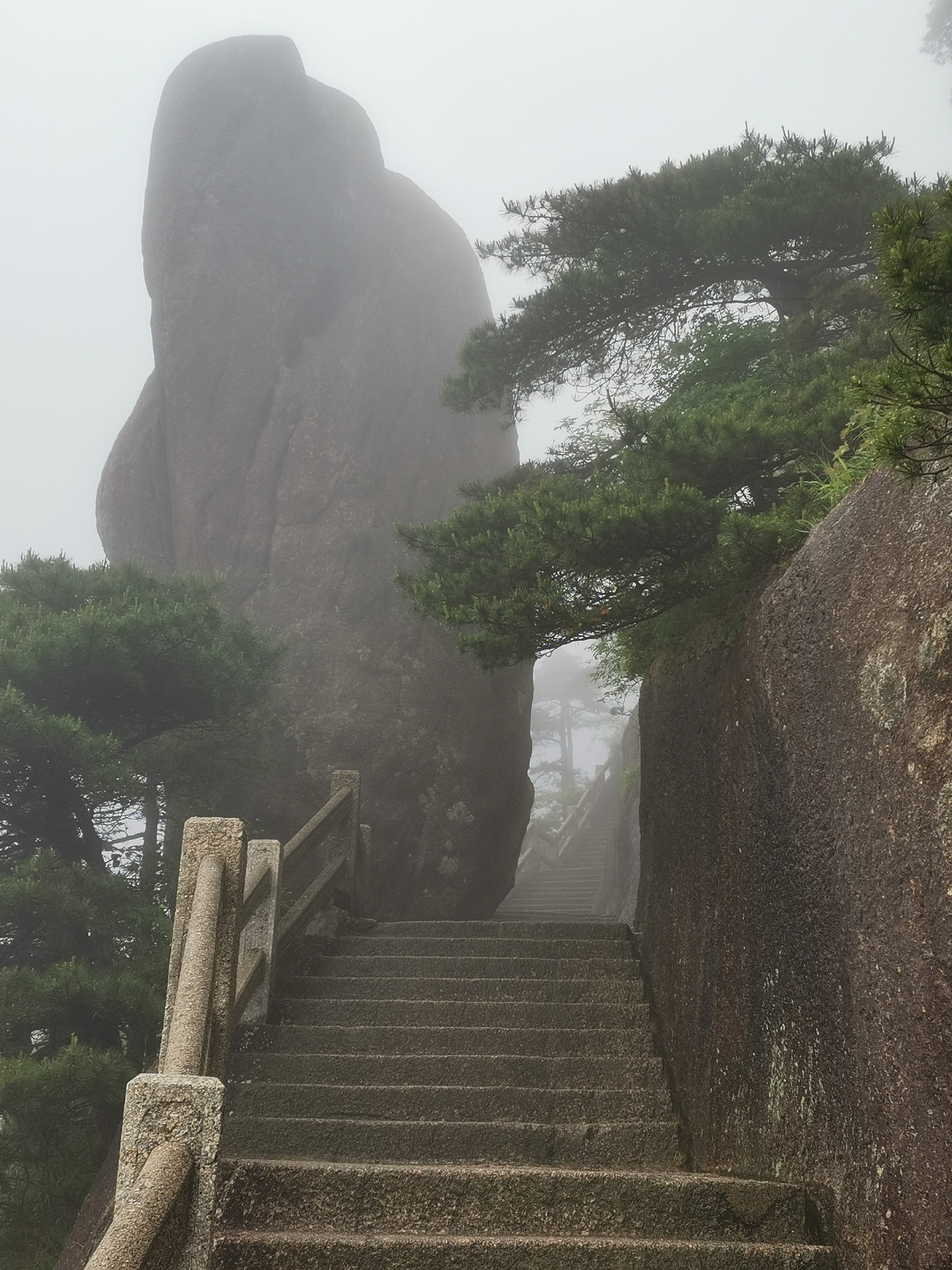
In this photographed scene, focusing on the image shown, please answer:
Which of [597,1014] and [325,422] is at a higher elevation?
[325,422]

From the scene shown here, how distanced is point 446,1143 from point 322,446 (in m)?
11.1

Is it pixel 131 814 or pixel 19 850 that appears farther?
pixel 131 814

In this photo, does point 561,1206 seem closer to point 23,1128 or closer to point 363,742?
point 23,1128

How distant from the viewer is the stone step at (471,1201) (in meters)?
3.13

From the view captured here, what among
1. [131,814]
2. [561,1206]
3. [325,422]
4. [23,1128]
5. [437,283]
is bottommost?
[23,1128]

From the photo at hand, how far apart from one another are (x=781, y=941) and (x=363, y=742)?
880 centimetres

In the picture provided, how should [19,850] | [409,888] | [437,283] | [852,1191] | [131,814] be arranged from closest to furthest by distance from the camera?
[852,1191] < [19,850] < [131,814] < [409,888] < [437,283]

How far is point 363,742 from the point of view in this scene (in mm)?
11750

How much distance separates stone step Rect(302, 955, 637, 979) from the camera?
5.67 meters

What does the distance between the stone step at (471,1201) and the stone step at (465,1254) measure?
0.83 feet

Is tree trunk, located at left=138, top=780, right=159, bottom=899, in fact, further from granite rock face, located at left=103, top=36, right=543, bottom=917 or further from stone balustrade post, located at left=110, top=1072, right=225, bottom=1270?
stone balustrade post, located at left=110, top=1072, right=225, bottom=1270

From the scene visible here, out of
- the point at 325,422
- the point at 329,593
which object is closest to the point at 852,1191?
the point at 329,593

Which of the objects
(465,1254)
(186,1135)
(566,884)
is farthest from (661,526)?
(566,884)

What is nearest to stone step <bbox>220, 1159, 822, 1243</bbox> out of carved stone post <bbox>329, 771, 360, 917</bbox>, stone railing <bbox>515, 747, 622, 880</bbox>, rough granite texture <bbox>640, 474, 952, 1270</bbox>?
rough granite texture <bbox>640, 474, 952, 1270</bbox>
